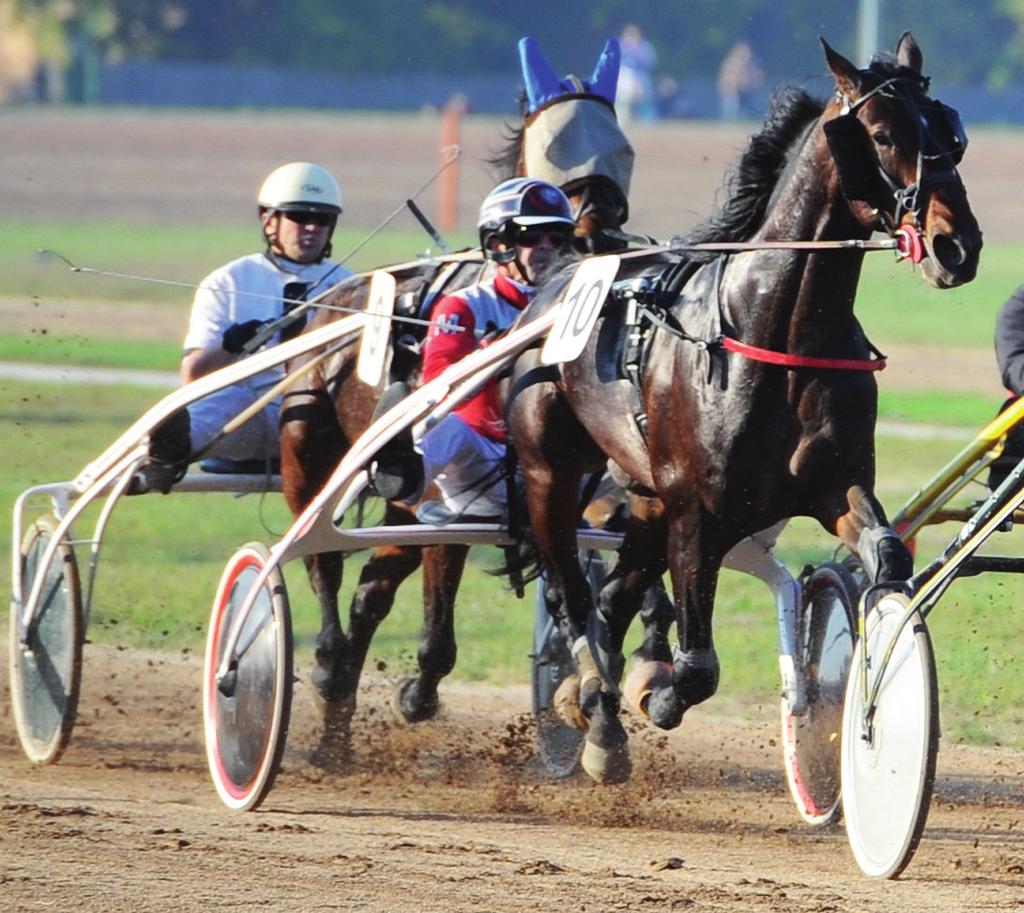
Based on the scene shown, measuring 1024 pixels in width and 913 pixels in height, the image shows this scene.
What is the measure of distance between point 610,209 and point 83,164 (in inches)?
968

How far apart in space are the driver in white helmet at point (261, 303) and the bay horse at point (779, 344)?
148cm

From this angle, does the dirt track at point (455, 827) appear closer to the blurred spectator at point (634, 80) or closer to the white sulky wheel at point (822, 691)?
the white sulky wheel at point (822, 691)

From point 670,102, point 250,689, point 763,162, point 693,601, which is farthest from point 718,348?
point 670,102

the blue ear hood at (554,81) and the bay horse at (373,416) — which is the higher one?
the blue ear hood at (554,81)

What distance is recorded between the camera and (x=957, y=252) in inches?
163

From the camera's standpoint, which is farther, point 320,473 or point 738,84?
point 738,84

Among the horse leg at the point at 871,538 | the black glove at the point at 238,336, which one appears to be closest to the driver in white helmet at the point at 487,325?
the black glove at the point at 238,336

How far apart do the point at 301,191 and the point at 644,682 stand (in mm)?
1983

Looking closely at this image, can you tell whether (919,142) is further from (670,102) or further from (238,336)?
(670,102)

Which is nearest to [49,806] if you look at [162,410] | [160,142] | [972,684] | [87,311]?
[162,410]

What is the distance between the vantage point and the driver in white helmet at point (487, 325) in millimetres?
5602

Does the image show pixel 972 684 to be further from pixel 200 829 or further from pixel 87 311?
pixel 87 311

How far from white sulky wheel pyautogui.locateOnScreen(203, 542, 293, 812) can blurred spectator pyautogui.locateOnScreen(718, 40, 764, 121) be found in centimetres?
3445

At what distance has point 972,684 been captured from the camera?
7.07 m
